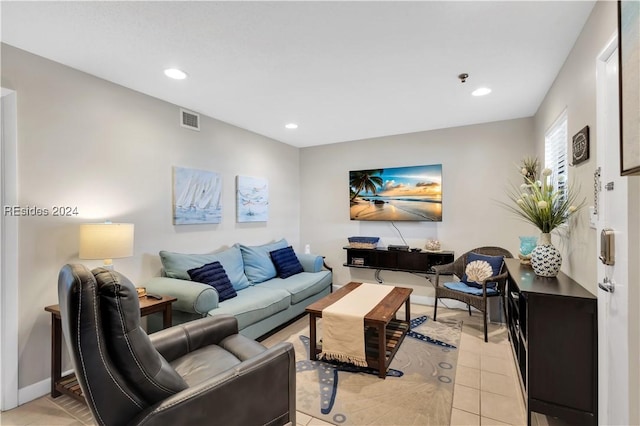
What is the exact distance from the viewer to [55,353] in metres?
2.24

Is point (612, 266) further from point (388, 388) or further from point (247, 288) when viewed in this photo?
point (247, 288)

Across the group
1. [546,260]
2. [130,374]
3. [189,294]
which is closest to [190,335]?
[189,294]

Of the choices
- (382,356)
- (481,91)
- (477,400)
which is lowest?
(477,400)

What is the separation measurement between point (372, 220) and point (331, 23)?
324cm

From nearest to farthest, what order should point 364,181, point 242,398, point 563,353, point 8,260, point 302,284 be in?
point 242,398 < point 563,353 < point 8,260 < point 302,284 < point 364,181

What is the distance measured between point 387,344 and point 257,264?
73.5 inches

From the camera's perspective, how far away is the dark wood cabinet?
4250 millimetres

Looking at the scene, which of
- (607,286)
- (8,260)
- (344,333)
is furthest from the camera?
(344,333)

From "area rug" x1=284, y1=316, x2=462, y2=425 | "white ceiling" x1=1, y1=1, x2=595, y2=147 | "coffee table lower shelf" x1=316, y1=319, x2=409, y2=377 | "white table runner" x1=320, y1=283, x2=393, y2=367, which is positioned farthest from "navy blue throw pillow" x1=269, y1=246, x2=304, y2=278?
"white ceiling" x1=1, y1=1, x2=595, y2=147

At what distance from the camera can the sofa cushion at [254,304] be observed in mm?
2838

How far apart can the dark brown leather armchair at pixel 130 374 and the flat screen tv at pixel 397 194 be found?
338 cm

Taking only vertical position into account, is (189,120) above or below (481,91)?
below

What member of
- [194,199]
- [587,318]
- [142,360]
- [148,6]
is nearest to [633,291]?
[587,318]

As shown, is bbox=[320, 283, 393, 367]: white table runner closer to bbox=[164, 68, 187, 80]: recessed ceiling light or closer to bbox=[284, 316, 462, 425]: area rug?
bbox=[284, 316, 462, 425]: area rug
